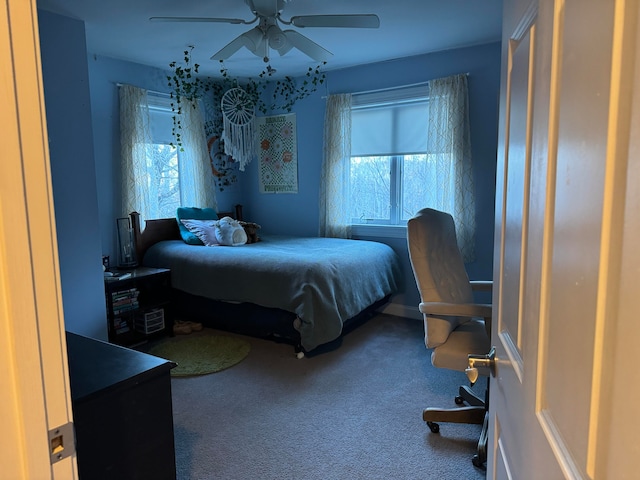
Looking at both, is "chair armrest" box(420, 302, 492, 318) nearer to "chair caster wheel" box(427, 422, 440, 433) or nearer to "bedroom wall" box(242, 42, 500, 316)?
"chair caster wheel" box(427, 422, 440, 433)

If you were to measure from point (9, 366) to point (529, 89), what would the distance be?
35.9 inches

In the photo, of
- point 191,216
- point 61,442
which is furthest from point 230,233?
point 61,442

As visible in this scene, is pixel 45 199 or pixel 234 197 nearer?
pixel 45 199

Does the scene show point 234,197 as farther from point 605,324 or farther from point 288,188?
point 605,324

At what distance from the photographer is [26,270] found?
1.96 ft

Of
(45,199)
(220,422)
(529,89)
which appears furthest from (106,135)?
(529,89)

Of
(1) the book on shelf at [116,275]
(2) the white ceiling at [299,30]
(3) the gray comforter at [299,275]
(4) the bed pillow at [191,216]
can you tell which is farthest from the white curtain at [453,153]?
(1) the book on shelf at [116,275]

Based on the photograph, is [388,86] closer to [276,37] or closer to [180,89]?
[276,37]

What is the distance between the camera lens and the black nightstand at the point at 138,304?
3385 millimetres

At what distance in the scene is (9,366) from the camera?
59 cm

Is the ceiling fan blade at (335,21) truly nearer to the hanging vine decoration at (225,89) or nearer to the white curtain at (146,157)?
the hanging vine decoration at (225,89)

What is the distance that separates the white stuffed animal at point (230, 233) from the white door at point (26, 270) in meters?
3.49

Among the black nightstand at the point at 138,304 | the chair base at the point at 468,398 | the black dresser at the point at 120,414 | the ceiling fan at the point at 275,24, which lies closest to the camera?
the black dresser at the point at 120,414

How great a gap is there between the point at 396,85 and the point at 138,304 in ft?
10.1
